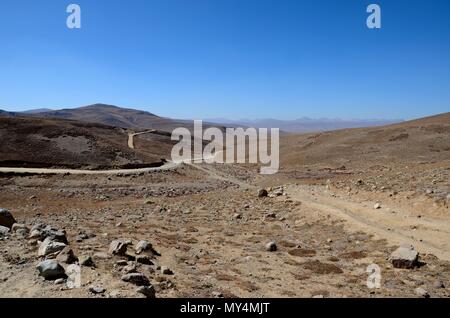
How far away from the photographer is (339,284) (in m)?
12.9

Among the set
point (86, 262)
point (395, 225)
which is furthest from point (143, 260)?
point (395, 225)

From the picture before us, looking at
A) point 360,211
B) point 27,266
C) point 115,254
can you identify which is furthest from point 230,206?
point 27,266

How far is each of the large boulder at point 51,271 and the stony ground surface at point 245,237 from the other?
0.21m

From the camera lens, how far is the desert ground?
11.8 metres

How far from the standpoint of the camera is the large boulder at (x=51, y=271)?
33.2ft

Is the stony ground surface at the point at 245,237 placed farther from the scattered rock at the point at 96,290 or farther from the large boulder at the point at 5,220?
the large boulder at the point at 5,220

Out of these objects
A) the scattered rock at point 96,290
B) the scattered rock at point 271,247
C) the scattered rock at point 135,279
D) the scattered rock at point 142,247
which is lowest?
the scattered rock at point 271,247

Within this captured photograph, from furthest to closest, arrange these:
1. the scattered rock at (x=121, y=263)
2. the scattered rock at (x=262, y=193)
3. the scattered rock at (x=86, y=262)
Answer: the scattered rock at (x=262, y=193) < the scattered rock at (x=121, y=263) < the scattered rock at (x=86, y=262)

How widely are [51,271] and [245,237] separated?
11.6m

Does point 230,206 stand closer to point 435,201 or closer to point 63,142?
point 435,201

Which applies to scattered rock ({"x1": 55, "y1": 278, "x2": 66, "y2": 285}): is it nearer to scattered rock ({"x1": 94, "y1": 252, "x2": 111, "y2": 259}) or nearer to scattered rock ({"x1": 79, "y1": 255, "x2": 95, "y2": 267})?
scattered rock ({"x1": 79, "y1": 255, "x2": 95, "y2": 267})

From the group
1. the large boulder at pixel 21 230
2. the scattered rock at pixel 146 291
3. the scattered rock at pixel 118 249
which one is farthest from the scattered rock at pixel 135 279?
the large boulder at pixel 21 230

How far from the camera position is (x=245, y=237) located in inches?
795

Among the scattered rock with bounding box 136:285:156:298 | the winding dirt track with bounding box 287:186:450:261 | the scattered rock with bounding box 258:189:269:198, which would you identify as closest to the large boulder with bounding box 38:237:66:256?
the scattered rock with bounding box 136:285:156:298
